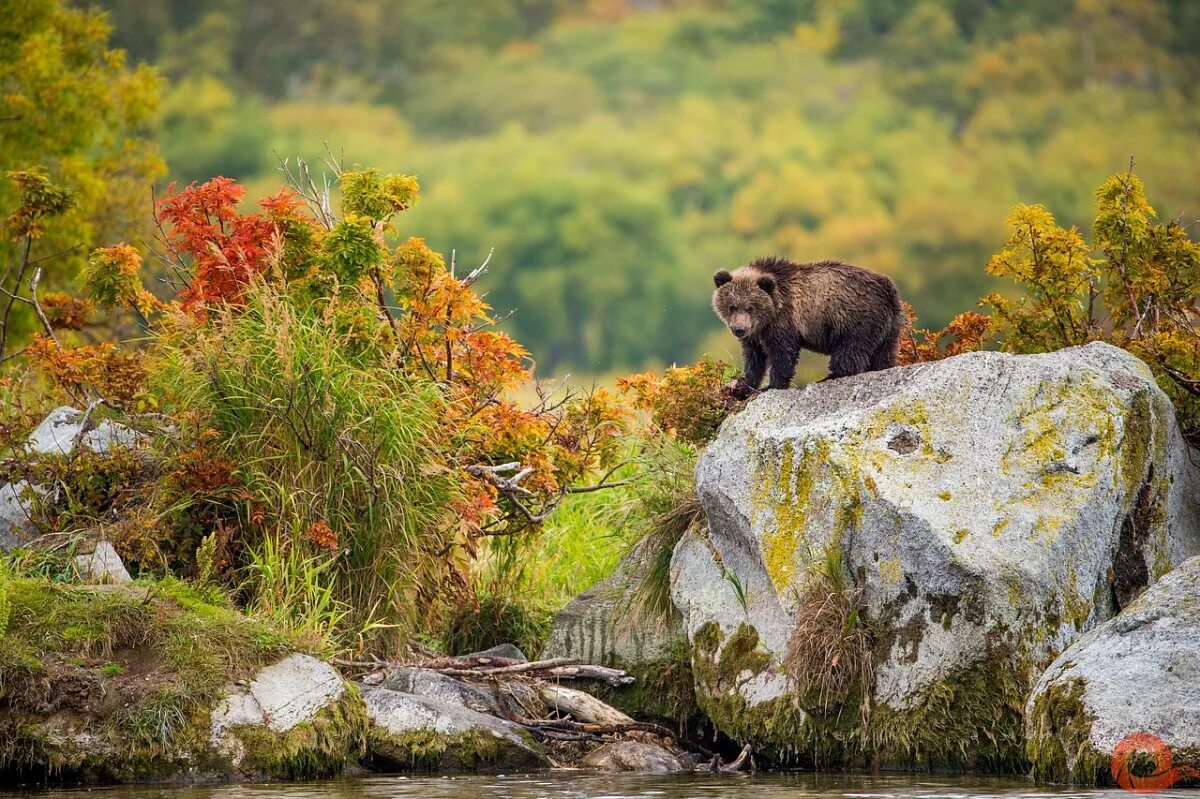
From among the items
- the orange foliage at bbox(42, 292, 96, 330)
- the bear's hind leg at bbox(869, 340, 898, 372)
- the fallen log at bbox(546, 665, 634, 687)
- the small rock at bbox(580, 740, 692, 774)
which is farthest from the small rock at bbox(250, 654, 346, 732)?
the orange foliage at bbox(42, 292, 96, 330)

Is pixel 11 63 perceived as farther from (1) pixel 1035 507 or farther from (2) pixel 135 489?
(1) pixel 1035 507

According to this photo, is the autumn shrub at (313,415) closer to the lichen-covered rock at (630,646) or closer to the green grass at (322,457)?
the green grass at (322,457)

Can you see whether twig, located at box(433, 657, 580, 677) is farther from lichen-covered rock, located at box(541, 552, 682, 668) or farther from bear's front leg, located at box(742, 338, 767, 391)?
bear's front leg, located at box(742, 338, 767, 391)

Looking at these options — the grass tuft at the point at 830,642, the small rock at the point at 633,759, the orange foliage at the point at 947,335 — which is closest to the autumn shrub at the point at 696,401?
the orange foliage at the point at 947,335

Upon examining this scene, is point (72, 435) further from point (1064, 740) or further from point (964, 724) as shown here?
point (1064, 740)

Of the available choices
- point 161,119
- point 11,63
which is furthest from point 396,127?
point 11,63

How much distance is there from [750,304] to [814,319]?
452mm

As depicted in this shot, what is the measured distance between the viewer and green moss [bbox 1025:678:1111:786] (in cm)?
785

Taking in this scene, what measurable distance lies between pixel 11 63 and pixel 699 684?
17390 mm

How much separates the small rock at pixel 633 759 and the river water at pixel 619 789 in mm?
344

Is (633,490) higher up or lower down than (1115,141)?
lower down

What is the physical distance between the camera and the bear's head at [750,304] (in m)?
10.7

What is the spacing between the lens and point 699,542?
402 inches

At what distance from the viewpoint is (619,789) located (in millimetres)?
8375
